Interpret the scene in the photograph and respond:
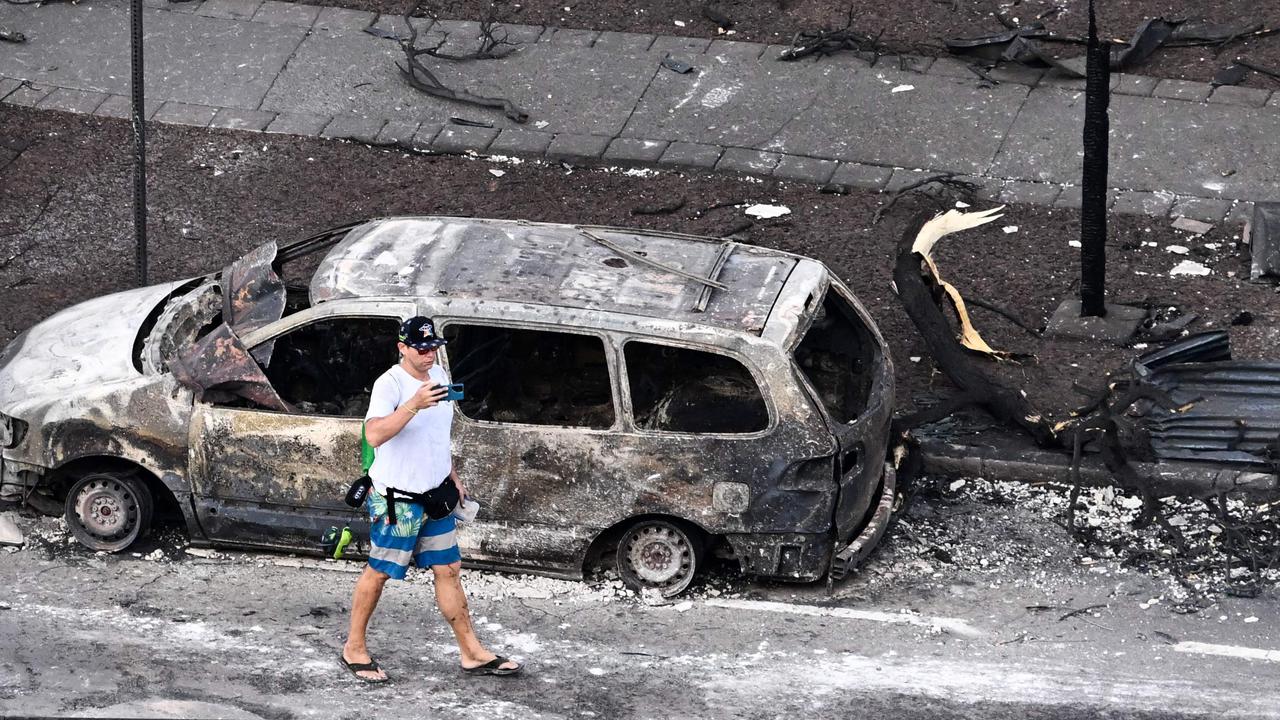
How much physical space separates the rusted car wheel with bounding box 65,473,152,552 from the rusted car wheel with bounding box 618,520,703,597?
2.43 meters

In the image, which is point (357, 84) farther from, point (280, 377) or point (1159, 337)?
point (1159, 337)

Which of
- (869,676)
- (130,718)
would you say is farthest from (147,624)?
(869,676)

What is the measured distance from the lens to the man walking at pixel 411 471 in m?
6.82

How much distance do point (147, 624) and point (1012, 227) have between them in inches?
272

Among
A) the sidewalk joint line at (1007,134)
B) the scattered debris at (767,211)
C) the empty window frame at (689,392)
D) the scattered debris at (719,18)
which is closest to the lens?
the empty window frame at (689,392)

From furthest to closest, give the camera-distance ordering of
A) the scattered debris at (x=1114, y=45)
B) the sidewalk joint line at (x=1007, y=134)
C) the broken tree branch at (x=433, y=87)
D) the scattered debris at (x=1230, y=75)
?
the scattered debris at (x=1114, y=45) < the broken tree branch at (x=433, y=87) < the scattered debris at (x=1230, y=75) < the sidewalk joint line at (x=1007, y=134)

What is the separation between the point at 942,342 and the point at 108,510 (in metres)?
4.76

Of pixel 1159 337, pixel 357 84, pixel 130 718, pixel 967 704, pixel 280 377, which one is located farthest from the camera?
pixel 357 84

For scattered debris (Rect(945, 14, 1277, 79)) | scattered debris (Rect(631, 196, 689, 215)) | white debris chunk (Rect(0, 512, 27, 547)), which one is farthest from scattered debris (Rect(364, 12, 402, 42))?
white debris chunk (Rect(0, 512, 27, 547))

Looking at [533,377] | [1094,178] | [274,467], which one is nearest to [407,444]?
[274,467]

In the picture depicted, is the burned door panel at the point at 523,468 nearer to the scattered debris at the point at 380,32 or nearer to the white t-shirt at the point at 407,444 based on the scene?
the white t-shirt at the point at 407,444

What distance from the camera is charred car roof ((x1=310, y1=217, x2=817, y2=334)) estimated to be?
26.4ft

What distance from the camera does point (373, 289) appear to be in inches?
321

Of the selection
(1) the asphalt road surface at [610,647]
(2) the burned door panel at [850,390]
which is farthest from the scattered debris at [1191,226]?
(1) the asphalt road surface at [610,647]
